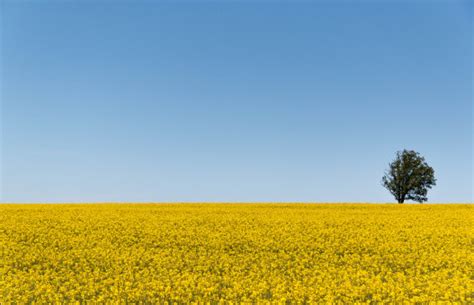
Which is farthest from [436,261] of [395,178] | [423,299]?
[395,178]

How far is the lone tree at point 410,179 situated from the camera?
62.1 metres

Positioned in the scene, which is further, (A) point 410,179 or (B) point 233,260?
(A) point 410,179

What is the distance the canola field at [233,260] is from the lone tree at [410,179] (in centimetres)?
3836

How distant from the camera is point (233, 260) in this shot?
48.9 feet

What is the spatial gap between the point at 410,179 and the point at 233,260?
52336 mm

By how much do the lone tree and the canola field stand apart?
3836cm

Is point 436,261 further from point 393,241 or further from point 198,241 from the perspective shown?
point 198,241

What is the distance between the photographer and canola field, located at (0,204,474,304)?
11.4 meters

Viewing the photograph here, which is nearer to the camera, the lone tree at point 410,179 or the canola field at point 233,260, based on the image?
the canola field at point 233,260

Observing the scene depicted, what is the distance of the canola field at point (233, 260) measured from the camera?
11.4m

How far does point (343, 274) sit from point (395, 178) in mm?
52375

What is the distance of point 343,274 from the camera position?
13.6 metres

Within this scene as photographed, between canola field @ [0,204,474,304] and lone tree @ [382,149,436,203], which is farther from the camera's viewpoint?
lone tree @ [382,149,436,203]

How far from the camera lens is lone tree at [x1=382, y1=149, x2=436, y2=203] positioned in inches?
2443
